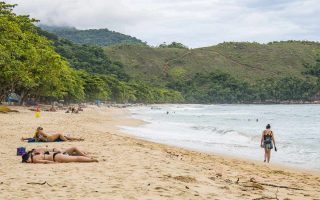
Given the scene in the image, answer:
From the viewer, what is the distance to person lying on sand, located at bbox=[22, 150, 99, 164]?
1106 cm

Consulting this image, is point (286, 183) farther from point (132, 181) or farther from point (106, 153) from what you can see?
point (106, 153)

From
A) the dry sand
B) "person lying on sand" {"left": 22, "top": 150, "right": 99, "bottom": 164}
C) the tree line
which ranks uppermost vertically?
the tree line

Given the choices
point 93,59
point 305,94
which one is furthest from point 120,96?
point 305,94

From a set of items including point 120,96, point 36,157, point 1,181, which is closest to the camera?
point 1,181

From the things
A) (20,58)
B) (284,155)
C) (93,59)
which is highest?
(93,59)

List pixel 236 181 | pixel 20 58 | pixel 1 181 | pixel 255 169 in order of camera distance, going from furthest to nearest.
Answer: pixel 20 58 → pixel 255 169 → pixel 236 181 → pixel 1 181

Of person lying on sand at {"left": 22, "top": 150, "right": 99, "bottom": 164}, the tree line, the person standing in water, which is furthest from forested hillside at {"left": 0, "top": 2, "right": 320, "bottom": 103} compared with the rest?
person lying on sand at {"left": 22, "top": 150, "right": 99, "bottom": 164}

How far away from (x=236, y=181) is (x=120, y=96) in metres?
112

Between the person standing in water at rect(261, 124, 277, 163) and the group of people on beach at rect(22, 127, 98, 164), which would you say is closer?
the group of people on beach at rect(22, 127, 98, 164)

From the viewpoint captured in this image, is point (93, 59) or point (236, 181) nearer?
point (236, 181)

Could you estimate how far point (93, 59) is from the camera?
170 meters

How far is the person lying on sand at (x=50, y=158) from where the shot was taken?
1106 cm

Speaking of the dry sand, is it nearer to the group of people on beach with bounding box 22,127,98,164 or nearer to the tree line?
the group of people on beach with bounding box 22,127,98,164

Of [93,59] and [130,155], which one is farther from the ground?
[93,59]
